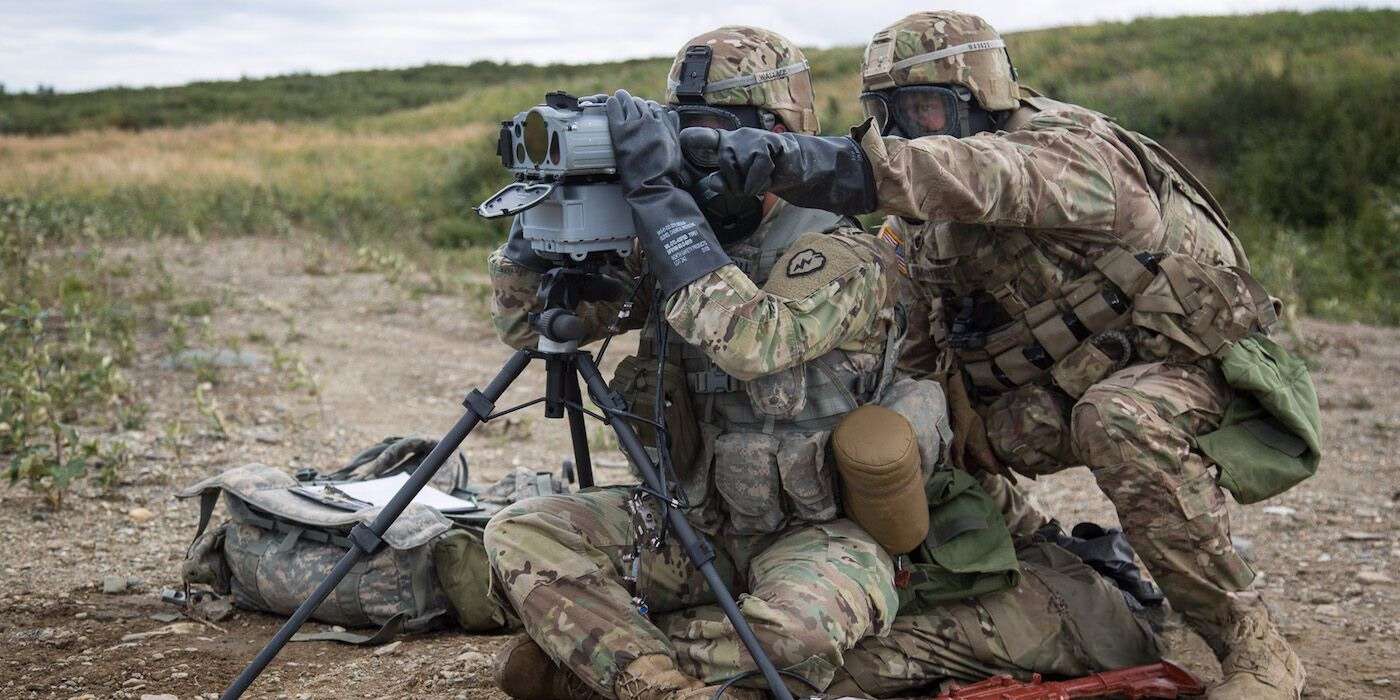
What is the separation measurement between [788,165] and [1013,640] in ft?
5.19

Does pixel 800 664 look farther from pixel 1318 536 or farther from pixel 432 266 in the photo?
pixel 432 266

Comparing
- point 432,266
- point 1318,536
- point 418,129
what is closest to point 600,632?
point 1318,536

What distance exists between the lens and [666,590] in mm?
3568

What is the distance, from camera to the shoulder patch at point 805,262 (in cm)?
322

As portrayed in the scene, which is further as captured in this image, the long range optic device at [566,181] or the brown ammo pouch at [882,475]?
the brown ammo pouch at [882,475]

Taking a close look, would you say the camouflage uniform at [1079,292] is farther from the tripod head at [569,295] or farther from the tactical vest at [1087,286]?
the tripod head at [569,295]

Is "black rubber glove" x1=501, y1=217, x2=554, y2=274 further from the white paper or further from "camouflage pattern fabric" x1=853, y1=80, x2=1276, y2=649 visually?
the white paper

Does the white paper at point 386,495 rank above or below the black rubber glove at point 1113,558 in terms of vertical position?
above

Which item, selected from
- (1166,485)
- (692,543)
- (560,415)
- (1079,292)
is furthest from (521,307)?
(1166,485)

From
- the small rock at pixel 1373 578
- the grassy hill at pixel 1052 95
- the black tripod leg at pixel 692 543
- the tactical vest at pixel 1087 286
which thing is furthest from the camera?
the grassy hill at pixel 1052 95

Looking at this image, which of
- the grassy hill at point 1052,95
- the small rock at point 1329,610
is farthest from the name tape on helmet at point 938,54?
the grassy hill at point 1052,95

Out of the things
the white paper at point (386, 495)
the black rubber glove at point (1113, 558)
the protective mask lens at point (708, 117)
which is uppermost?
the protective mask lens at point (708, 117)

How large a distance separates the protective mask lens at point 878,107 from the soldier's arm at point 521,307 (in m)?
0.96

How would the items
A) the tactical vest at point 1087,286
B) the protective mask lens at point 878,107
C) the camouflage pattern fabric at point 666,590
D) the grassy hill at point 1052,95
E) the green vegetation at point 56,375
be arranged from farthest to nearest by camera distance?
1. the grassy hill at point 1052,95
2. the green vegetation at point 56,375
3. the protective mask lens at point 878,107
4. the tactical vest at point 1087,286
5. the camouflage pattern fabric at point 666,590
